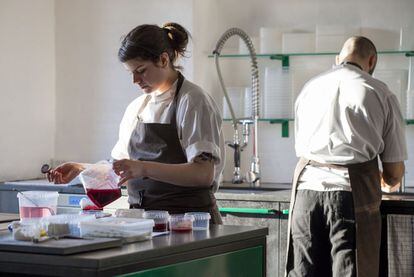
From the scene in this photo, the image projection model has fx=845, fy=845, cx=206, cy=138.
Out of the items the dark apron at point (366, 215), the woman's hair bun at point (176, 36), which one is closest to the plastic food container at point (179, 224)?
the woman's hair bun at point (176, 36)

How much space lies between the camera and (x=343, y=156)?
3910 millimetres

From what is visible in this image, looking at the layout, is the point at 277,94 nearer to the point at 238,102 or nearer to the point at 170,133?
the point at 238,102

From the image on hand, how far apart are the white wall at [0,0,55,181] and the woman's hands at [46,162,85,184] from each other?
220 cm

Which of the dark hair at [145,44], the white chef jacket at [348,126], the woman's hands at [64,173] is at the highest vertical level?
the dark hair at [145,44]

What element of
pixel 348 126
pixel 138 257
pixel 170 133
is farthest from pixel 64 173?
pixel 348 126

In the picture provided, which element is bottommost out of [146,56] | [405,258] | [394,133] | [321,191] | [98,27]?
[405,258]

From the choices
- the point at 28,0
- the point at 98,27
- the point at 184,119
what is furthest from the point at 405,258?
the point at 28,0

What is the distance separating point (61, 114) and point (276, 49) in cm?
152

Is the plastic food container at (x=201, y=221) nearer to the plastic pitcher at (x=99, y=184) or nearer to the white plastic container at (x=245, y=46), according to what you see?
the plastic pitcher at (x=99, y=184)

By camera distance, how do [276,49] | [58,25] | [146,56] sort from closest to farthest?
[146,56] < [276,49] < [58,25]

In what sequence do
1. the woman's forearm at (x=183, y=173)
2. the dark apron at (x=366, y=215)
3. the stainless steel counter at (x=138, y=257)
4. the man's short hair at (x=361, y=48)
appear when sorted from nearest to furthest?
the stainless steel counter at (x=138, y=257), the woman's forearm at (x=183, y=173), the dark apron at (x=366, y=215), the man's short hair at (x=361, y=48)

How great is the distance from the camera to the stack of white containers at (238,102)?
5438mm

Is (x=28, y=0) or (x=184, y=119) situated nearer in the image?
(x=184, y=119)

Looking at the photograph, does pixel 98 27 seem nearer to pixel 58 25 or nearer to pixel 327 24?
pixel 58 25
